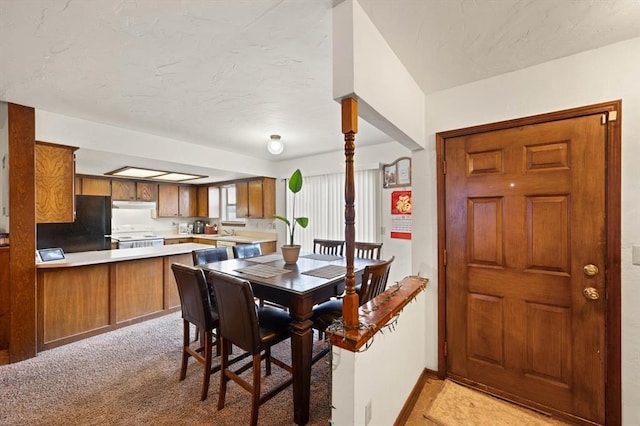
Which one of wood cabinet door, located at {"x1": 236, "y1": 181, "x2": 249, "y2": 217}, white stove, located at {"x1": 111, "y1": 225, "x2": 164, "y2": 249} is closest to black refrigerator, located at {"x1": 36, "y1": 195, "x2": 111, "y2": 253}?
white stove, located at {"x1": 111, "y1": 225, "x2": 164, "y2": 249}

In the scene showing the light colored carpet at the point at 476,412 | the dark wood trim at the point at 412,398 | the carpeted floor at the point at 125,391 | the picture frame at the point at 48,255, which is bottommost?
the carpeted floor at the point at 125,391

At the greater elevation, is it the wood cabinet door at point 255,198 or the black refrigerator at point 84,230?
the wood cabinet door at point 255,198

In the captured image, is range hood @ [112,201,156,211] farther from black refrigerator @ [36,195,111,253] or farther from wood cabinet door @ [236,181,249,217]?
wood cabinet door @ [236,181,249,217]

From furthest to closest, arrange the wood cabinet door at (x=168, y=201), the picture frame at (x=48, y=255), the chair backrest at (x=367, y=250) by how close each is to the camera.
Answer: the wood cabinet door at (x=168, y=201)
the chair backrest at (x=367, y=250)
the picture frame at (x=48, y=255)

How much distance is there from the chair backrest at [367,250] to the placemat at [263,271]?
1173mm

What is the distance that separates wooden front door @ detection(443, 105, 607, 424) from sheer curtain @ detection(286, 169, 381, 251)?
74.7 inches

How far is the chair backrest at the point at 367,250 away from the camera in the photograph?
10.9ft

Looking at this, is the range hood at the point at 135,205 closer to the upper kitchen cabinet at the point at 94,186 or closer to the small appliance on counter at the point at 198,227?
the upper kitchen cabinet at the point at 94,186

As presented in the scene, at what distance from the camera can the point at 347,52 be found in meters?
1.25

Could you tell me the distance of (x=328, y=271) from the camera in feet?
8.01

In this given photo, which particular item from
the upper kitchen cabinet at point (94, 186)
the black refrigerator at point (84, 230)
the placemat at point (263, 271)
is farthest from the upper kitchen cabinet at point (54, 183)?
the upper kitchen cabinet at point (94, 186)

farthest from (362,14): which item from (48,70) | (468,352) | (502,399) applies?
(502,399)

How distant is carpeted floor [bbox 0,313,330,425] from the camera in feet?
5.89

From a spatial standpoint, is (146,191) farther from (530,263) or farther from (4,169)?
(530,263)
